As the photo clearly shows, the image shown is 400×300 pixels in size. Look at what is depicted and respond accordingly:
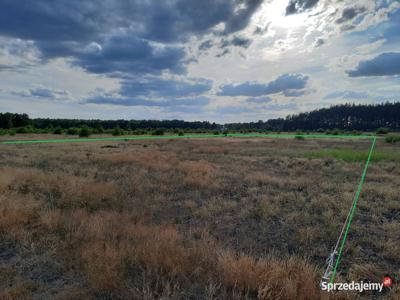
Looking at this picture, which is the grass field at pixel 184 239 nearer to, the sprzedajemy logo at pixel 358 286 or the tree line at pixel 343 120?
the sprzedajemy logo at pixel 358 286

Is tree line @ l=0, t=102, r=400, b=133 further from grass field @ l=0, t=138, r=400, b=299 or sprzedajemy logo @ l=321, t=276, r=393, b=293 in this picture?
sprzedajemy logo @ l=321, t=276, r=393, b=293

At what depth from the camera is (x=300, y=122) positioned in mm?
137500

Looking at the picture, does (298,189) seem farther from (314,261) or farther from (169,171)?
(169,171)

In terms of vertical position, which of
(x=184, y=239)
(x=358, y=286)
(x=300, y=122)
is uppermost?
(x=300, y=122)

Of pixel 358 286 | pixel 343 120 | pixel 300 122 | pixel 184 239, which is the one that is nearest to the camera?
pixel 358 286

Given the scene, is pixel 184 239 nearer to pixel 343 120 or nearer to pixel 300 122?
pixel 343 120

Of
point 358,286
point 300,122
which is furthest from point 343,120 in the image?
point 358,286

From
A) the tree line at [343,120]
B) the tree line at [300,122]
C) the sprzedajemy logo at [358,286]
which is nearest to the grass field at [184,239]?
the sprzedajemy logo at [358,286]

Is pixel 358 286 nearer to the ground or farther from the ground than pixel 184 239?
nearer to the ground

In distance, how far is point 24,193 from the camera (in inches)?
319

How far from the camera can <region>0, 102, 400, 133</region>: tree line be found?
88250 mm

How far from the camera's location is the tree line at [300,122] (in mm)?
88250

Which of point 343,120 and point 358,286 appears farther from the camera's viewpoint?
point 343,120

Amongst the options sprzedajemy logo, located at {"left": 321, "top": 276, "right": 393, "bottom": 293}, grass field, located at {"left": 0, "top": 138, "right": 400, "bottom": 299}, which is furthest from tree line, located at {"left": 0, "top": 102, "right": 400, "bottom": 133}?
sprzedajemy logo, located at {"left": 321, "top": 276, "right": 393, "bottom": 293}
